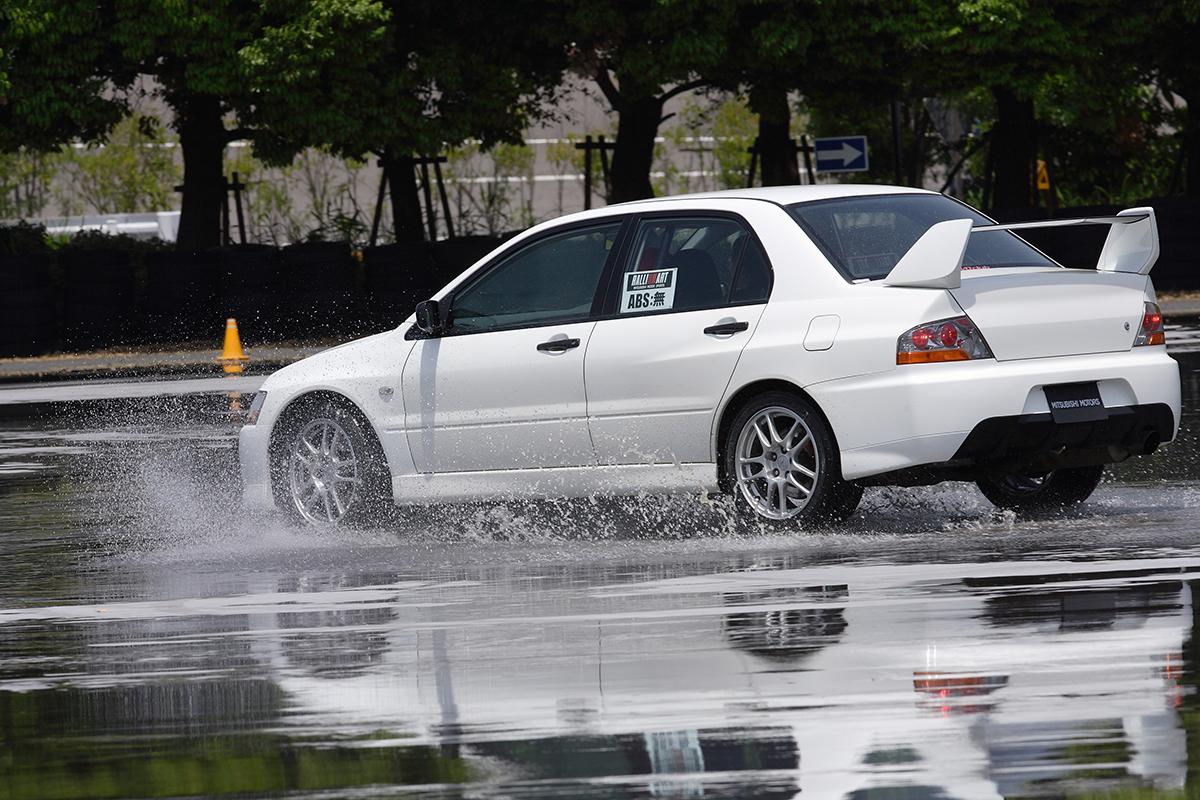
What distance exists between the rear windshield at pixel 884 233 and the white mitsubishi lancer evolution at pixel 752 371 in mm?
16

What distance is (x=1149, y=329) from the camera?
10227 millimetres

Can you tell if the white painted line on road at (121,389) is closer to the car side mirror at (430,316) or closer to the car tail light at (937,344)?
the car side mirror at (430,316)

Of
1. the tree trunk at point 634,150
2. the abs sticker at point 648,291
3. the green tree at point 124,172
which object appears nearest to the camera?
the abs sticker at point 648,291

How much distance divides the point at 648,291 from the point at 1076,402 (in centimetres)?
206

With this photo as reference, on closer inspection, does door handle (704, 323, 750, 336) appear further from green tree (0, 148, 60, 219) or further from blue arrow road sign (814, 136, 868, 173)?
green tree (0, 148, 60, 219)

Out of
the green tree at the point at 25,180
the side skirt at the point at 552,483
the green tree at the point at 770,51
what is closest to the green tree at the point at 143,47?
the green tree at the point at 770,51

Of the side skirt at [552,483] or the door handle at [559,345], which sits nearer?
the side skirt at [552,483]

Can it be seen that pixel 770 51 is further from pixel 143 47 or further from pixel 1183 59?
pixel 143 47

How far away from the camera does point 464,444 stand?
436 inches

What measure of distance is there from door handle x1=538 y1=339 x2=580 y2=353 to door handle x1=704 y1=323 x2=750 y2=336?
71 cm

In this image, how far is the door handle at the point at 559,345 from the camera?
10.7 m

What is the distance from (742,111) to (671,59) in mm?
29504

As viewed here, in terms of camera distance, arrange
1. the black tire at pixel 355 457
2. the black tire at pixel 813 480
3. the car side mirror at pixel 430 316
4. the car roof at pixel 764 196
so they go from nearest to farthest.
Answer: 1. the black tire at pixel 813 480
2. the car roof at pixel 764 196
3. the car side mirror at pixel 430 316
4. the black tire at pixel 355 457

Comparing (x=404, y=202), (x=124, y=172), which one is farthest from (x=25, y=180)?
(x=404, y=202)
